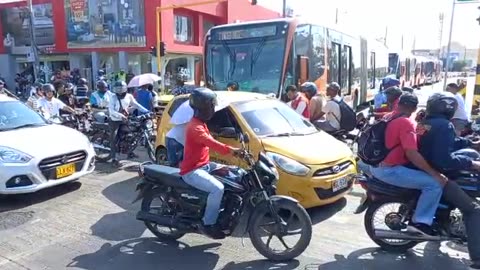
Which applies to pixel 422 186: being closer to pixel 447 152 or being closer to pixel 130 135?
pixel 447 152

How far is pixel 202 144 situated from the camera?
4289 mm

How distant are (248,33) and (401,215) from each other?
7.46 meters

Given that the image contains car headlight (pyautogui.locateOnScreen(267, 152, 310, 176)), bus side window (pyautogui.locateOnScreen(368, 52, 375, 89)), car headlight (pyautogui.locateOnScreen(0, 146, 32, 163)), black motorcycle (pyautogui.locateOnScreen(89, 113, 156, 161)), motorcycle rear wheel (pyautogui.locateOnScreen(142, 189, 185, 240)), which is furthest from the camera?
bus side window (pyautogui.locateOnScreen(368, 52, 375, 89))

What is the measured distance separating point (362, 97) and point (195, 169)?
52.3ft

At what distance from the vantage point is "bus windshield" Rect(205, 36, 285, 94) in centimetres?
1038

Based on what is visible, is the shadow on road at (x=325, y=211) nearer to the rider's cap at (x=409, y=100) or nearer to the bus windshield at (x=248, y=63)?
the rider's cap at (x=409, y=100)

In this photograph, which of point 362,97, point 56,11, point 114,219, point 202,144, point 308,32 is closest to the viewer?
point 202,144

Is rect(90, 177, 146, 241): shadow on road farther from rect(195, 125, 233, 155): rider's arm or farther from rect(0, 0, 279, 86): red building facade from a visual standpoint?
rect(0, 0, 279, 86): red building facade

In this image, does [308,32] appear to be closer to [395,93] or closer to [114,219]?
[395,93]

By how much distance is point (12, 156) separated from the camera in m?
5.91

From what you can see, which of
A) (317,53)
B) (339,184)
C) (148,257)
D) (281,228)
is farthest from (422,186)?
(317,53)

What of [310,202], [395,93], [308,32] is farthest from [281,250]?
[308,32]

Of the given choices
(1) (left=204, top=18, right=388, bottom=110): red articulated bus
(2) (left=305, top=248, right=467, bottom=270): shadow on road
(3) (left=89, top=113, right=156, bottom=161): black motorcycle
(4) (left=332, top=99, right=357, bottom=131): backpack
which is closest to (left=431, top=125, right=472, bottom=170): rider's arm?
(2) (left=305, top=248, right=467, bottom=270): shadow on road

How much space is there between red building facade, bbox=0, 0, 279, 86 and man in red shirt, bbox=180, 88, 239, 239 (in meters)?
23.2
